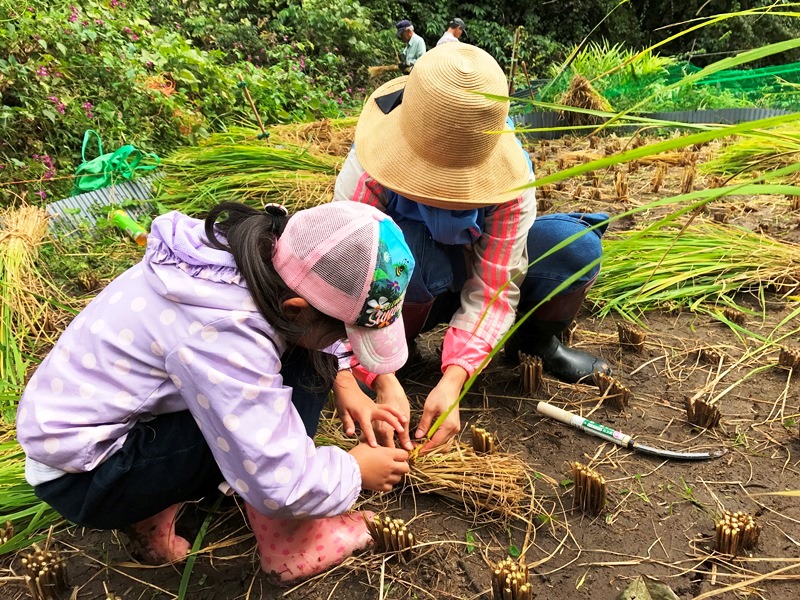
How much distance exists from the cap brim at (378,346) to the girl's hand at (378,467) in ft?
0.78

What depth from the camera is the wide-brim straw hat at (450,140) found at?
140 cm

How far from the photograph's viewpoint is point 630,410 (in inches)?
75.8

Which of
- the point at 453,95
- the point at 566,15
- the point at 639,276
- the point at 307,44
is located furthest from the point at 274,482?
the point at 566,15

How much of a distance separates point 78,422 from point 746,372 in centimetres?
203

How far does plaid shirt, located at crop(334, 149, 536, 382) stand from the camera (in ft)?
5.67

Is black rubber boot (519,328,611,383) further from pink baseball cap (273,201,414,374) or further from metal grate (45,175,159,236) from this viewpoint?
metal grate (45,175,159,236)

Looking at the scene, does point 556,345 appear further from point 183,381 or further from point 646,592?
point 183,381

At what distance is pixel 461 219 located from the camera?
5.59ft

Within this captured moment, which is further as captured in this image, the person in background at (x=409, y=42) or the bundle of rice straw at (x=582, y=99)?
the person in background at (x=409, y=42)

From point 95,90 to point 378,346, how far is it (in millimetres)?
3836

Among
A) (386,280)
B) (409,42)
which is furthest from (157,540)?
(409,42)

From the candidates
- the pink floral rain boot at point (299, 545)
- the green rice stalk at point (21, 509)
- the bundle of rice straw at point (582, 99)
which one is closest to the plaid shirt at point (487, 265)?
the pink floral rain boot at point (299, 545)

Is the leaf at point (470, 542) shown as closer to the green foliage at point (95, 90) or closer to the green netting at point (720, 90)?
the green foliage at point (95, 90)

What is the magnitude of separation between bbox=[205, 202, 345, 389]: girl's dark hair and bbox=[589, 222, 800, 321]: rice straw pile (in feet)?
5.39
